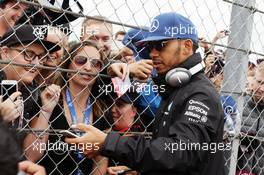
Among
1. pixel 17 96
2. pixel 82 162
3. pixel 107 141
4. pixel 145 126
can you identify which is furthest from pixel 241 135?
pixel 17 96

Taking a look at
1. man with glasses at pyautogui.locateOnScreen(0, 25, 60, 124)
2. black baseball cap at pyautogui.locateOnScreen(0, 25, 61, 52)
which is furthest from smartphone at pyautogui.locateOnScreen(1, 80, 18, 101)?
black baseball cap at pyautogui.locateOnScreen(0, 25, 61, 52)

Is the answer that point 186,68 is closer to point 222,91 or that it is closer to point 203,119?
point 203,119

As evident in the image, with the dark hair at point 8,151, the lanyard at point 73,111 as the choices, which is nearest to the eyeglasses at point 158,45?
the lanyard at point 73,111

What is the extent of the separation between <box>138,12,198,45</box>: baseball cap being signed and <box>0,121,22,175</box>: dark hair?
1.06 m

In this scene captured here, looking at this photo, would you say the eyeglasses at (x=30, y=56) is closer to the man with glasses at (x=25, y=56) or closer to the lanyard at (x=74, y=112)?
the man with glasses at (x=25, y=56)

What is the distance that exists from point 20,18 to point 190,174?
98 centimetres

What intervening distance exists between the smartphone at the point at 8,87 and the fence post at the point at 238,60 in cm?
110

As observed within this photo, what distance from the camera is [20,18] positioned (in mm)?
2195

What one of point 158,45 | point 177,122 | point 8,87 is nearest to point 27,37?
point 8,87

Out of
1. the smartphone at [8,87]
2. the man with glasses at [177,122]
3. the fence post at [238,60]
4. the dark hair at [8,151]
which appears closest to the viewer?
the dark hair at [8,151]

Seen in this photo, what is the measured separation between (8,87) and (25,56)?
0.14m

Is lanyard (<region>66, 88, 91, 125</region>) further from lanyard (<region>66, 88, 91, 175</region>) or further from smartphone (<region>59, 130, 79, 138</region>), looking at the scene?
smartphone (<region>59, 130, 79, 138</region>)

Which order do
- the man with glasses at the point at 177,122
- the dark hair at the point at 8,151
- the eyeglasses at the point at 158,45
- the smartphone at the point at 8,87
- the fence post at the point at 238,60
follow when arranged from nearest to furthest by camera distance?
the dark hair at the point at 8,151 < the man with glasses at the point at 177,122 < the smartphone at the point at 8,87 < the eyeglasses at the point at 158,45 < the fence post at the point at 238,60

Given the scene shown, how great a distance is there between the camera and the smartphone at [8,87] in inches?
76.3
